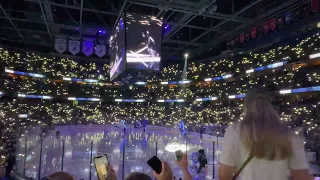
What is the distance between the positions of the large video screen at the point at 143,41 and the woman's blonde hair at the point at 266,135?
7.04 metres

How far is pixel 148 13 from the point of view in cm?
1446

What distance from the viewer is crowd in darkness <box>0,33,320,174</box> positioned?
647 inches

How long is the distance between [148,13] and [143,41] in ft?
20.0

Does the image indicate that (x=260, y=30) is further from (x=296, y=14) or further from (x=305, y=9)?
Answer: (x=305, y=9)

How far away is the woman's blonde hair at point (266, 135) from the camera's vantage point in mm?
1420

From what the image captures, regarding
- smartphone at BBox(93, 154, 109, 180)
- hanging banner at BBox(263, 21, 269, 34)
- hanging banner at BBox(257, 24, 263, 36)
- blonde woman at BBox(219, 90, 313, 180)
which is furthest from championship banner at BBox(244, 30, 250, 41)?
blonde woman at BBox(219, 90, 313, 180)

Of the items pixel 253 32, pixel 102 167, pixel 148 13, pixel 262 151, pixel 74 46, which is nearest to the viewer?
pixel 262 151

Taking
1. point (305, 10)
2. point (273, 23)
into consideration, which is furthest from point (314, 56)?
point (305, 10)

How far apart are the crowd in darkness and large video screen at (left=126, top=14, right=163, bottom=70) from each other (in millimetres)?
7864

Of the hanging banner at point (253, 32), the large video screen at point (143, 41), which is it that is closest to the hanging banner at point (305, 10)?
the hanging banner at point (253, 32)

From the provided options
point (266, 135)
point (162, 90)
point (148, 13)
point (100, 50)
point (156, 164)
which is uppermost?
point (148, 13)

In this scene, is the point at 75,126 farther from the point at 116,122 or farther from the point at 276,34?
the point at 276,34

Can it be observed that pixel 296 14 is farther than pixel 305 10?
Yes

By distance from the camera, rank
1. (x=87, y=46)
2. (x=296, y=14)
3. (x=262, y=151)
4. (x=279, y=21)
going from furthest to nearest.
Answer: (x=87, y=46)
(x=279, y=21)
(x=296, y=14)
(x=262, y=151)
